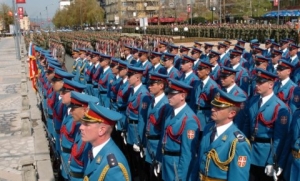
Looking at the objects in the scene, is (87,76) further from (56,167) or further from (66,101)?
(66,101)

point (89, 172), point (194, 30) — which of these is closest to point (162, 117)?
→ point (89, 172)

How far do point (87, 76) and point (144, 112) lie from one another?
188 inches

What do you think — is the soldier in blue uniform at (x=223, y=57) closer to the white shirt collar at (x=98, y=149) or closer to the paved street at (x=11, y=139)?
the paved street at (x=11, y=139)

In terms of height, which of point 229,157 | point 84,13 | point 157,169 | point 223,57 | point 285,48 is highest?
point 84,13

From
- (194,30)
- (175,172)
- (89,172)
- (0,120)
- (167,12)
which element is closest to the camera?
(89,172)

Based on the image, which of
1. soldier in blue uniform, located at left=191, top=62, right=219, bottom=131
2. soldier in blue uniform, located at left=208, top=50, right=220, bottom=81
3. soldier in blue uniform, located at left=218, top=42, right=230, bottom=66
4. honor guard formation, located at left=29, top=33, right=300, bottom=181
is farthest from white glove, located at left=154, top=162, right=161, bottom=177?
soldier in blue uniform, located at left=218, top=42, right=230, bottom=66

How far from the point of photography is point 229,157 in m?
3.64

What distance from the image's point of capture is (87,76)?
10.4 metres

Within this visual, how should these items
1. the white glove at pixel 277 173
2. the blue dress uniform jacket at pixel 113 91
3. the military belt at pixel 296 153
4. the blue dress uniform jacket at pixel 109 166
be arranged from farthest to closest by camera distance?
the blue dress uniform jacket at pixel 113 91
the white glove at pixel 277 173
the military belt at pixel 296 153
the blue dress uniform jacket at pixel 109 166

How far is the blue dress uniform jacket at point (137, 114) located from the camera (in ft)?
19.3

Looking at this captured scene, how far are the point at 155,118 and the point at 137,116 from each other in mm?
1017

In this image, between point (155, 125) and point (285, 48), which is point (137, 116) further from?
point (285, 48)

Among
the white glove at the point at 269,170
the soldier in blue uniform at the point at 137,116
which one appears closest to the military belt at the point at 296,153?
the white glove at the point at 269,170

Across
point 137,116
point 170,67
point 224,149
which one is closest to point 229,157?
point 224,149
